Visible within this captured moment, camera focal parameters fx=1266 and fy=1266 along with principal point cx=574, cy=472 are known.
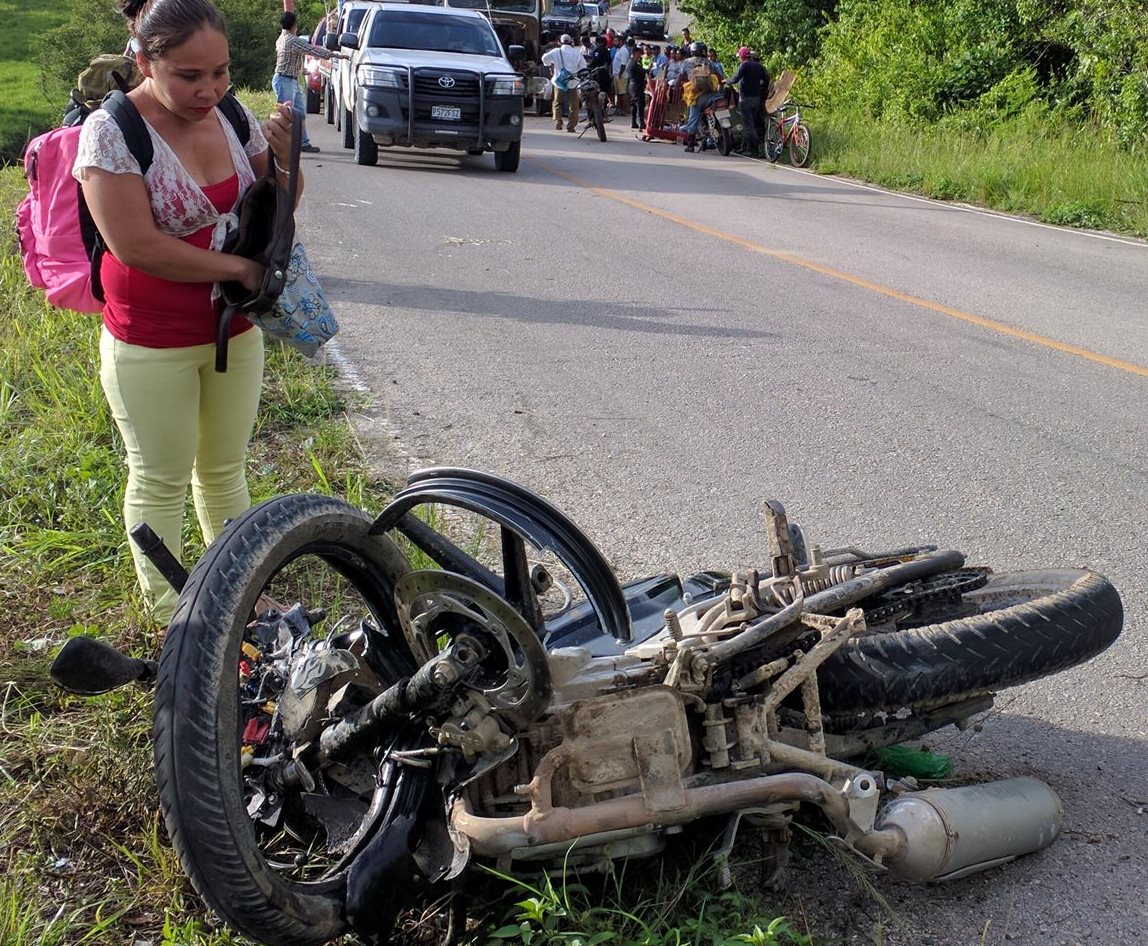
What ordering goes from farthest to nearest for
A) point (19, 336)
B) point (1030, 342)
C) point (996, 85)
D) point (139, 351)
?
point (996, 85), point (1030, 342), point (19, 336), point (139, 351)

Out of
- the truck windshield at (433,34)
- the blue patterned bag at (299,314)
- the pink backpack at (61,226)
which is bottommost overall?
the blue patterned bag at (299,314)

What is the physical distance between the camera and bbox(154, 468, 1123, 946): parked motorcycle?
90.4 inches

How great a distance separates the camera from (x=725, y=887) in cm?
266

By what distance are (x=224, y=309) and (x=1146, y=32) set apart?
15.4m

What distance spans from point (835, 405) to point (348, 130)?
44.8 ft

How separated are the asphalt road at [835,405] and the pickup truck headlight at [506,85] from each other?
4.12 meters

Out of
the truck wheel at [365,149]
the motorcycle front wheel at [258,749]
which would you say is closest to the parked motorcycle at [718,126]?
the truck wheel at [365,149]

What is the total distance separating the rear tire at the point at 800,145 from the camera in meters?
19.6

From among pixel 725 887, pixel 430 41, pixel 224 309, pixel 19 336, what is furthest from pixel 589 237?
pixel 725 887

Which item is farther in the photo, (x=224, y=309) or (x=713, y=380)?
(x=713, y=380)

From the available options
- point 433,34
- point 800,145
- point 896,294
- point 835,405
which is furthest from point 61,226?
point 800,145

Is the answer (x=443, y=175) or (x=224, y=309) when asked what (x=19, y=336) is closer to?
(x=224, y=309)

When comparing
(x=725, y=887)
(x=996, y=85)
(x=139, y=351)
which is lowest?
(x=725, y=887)

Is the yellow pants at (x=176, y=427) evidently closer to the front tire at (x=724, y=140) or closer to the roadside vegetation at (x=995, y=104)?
A: the roadside vegetation at (x=995, y=104)
